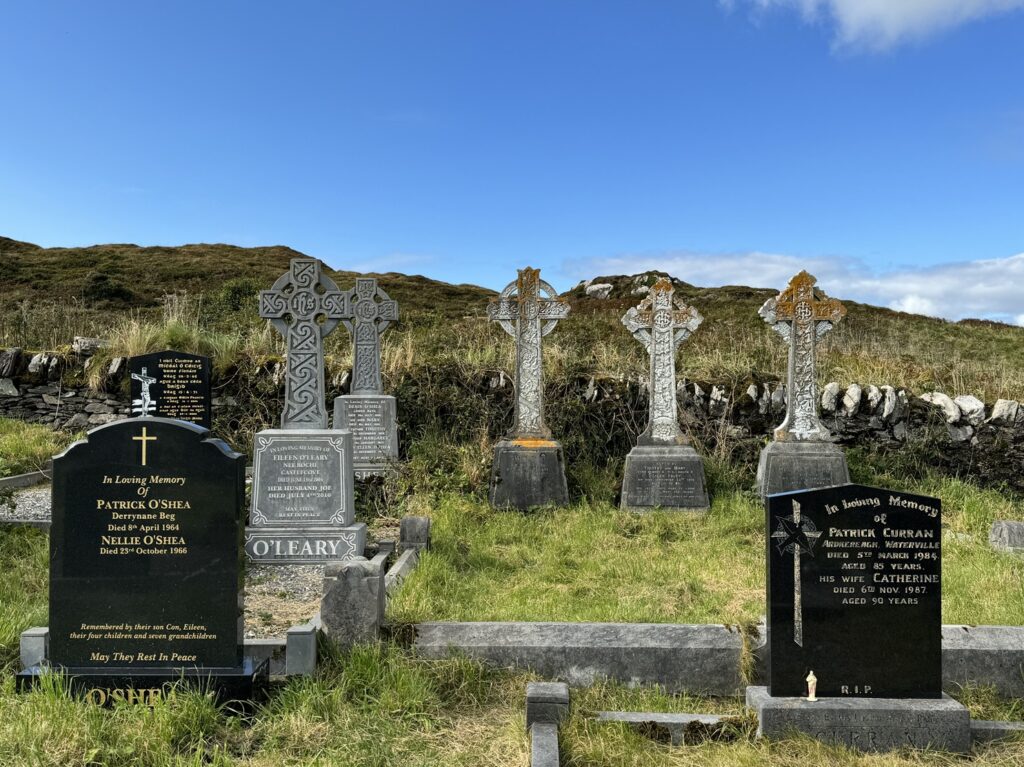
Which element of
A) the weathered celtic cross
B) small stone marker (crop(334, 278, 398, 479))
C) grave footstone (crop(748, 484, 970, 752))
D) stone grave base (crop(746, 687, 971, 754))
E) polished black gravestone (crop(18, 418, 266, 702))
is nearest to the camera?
stone grave base (crop(746, 687, 971, 754))

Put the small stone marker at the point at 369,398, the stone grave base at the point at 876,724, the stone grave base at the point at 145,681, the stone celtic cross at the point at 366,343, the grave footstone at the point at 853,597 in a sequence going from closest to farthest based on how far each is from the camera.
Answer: the stone grave base at the point at 876,724 → the grave footstone at the point at 853,597 → the stone grave base at the point at 145,681 → the small stone marker at the point at 369,398 → the stone celtic cross at the point at 366,343

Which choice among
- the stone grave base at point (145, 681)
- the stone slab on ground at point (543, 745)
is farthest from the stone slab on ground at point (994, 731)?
the stone grave base at point (145, 681)

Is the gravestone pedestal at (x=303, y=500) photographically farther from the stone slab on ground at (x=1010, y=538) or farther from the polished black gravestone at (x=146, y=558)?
the stone slab on ground at (x=1010, y=538)

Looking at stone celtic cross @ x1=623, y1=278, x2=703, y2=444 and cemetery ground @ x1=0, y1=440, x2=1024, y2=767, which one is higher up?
stone celtic cross @ x1=623, y1=278, x2=703, y2=444

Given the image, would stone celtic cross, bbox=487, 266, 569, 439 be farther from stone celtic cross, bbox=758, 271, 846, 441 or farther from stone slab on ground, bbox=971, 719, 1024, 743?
stone slab on ground, bbox=971, 719, 1024, 743

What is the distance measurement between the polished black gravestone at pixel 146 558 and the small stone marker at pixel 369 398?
6.41 metres

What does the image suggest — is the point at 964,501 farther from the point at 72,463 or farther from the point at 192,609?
the point at 72,463

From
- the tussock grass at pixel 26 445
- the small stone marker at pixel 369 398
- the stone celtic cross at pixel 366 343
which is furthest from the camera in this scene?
the stone celtic cross at pixel 366 343

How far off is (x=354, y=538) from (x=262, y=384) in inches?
245

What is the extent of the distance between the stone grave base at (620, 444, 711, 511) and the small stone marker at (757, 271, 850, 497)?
0.96 m

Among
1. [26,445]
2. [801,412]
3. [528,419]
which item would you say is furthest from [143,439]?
[26,445]

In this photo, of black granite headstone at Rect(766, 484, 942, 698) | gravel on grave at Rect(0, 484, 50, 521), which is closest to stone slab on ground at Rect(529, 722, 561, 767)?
black granite headstone at Rect(766, 484, 942, 698)

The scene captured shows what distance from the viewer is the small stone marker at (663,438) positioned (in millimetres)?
9203

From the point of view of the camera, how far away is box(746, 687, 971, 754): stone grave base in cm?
339
